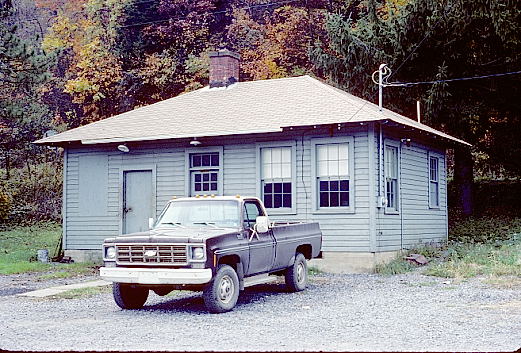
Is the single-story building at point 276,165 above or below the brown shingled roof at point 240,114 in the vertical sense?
below

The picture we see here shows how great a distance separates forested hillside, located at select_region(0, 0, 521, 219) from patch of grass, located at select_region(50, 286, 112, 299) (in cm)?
1119

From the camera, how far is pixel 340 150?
53.9ft

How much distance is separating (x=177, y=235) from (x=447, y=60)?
1774cm

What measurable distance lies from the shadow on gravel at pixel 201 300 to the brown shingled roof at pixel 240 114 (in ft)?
15.0

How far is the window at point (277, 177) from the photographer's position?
17062mm

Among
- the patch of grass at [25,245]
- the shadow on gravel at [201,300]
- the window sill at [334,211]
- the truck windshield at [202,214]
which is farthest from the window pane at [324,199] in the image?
the patch of grass at [25,245]

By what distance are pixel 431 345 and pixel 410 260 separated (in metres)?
9.78

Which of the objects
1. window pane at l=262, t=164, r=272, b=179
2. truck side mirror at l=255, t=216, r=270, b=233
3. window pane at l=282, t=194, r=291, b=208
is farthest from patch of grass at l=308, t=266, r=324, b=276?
truck side mirror at l=255, t=216, r=270, b=233

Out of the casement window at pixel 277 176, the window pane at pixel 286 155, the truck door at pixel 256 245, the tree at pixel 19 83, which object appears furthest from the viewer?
the tree at pixel 19 83

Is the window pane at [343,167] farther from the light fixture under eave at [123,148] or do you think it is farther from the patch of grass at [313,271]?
the light fixture under eave at [123,148]

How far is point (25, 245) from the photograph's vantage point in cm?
2433

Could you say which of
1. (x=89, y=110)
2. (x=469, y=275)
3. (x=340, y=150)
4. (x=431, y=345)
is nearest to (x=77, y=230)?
(x=340, y=150)

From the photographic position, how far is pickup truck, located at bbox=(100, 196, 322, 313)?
32.0 ft

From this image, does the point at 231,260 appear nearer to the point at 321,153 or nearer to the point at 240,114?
the point at 321,153
